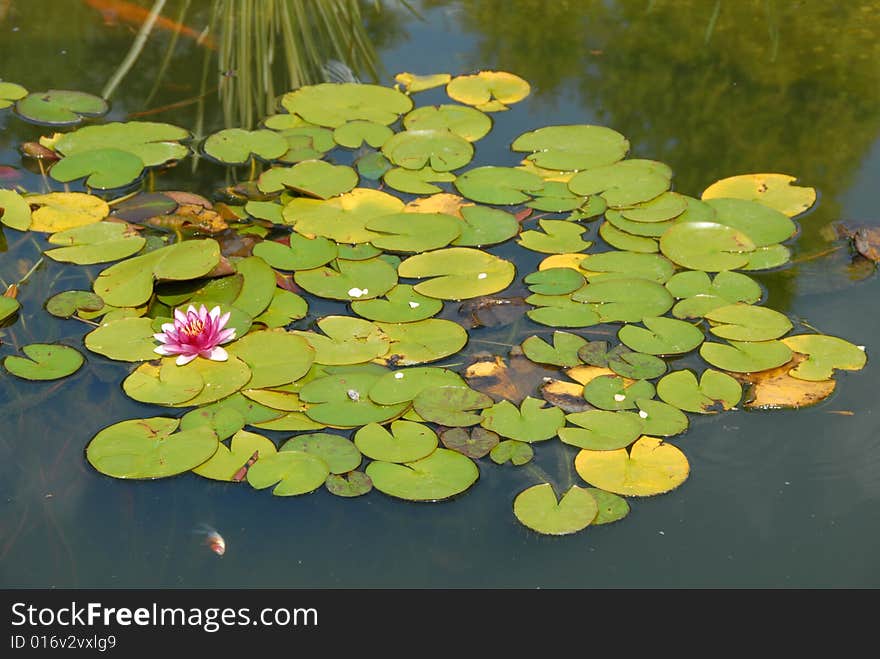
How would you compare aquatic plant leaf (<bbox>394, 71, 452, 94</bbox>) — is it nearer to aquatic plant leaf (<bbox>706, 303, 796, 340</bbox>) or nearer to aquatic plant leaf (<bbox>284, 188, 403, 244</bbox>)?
aquatic plant leaf (<bbox>284, 188, 403, 244</bbox>)

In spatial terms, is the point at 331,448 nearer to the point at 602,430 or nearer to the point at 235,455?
the point at 235,455

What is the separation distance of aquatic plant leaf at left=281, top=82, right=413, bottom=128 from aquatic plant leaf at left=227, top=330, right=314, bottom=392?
1.11 metres

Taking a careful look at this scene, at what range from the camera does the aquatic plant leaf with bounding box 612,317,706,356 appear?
2438mm

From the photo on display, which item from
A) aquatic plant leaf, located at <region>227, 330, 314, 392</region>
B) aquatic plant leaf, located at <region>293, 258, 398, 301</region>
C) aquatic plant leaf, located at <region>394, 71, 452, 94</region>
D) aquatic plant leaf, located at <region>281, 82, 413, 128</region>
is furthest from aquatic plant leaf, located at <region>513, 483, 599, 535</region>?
aquatic plant leaf, located at <region>394, 71, 452, 94</region>

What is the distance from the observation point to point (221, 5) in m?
3.91

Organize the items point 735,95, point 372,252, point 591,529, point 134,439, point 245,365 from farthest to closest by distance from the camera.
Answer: point 735,95 < point 372,252 < point 245,365 < point 134,439 < point 591,529

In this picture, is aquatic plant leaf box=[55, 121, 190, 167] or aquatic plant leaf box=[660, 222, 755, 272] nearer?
aquatic plant leaf box=[660, 222, 755, 272]

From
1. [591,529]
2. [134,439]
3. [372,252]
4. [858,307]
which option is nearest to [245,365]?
[134,439]

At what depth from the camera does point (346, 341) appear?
96.3 inches

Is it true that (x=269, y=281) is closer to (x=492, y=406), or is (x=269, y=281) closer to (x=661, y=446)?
(x=492, y=406)

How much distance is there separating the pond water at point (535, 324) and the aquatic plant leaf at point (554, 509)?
0.02 meters

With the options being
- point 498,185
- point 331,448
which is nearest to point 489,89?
point 498,185

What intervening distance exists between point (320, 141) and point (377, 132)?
0.62 ft

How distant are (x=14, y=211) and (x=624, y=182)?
1.77 meters
